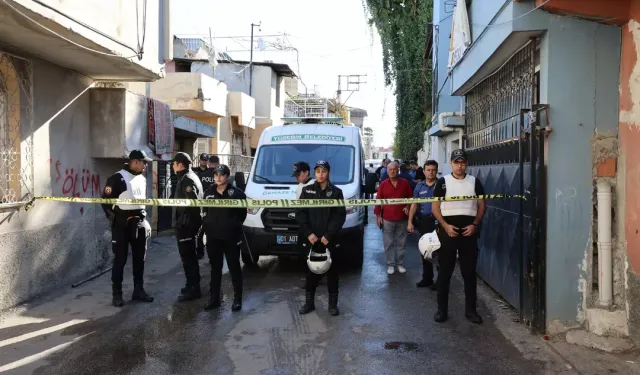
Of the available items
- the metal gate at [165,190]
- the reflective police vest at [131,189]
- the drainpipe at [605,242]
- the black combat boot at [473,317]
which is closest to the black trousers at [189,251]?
the reflective police vest at [131,189]

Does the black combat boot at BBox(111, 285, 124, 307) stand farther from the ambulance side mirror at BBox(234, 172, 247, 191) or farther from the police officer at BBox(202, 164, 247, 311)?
the ambulance side mirror at BBox(234, 172, 247, 191)

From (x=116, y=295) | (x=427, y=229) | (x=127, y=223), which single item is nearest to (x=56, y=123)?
(x=127, y=223)

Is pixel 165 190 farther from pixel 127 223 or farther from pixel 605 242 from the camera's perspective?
pixel 605 242

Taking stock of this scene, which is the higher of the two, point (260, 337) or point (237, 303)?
point (237, 303)

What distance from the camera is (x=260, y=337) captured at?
522 centimetres

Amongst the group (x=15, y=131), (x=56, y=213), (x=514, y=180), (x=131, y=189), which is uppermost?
(x=15, y=131)

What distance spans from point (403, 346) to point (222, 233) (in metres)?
2.39

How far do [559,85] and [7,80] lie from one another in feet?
19.5

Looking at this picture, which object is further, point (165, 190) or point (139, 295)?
point (165, 190)

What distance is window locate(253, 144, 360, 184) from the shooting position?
8773 mm

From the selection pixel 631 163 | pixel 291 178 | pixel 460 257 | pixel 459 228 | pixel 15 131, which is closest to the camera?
pixel 631 163

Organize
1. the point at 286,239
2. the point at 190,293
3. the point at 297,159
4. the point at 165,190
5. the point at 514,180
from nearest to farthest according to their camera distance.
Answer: the point at 514,180
the point at 190,293
the point at 286,239
the point at 297,159
the point at 165,190

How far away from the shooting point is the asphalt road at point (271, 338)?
4457 mm

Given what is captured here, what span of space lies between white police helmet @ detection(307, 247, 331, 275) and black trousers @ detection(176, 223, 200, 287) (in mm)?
1642
